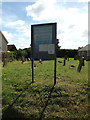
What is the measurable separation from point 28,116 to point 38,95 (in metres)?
1.18

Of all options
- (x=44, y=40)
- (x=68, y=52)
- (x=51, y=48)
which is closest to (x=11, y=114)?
(x=51, y=48)

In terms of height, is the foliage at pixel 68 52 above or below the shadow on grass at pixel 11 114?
above

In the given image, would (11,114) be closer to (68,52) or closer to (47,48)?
(47,48)

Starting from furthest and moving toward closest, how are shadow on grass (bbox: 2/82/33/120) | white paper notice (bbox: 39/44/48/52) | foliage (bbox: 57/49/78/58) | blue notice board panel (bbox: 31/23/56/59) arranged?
foliage (bbox: 57/49/78/58)
white paper notice (bbox: 39/44/48/52)
blue notice board panel (bbox: 31/23/56/59)
shadow on grass (bbox: 2/82/33/120)

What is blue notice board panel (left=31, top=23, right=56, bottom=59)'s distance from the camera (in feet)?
16.8

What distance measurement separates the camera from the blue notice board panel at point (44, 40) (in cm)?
512

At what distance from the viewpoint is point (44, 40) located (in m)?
5.27

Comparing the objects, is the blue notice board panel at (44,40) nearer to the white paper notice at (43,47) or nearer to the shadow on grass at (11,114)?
the white paper notice at (43,47)

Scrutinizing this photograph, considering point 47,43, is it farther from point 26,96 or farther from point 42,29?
point 26,96

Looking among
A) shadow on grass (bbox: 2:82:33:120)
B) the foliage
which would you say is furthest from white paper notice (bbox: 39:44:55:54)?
the foliage

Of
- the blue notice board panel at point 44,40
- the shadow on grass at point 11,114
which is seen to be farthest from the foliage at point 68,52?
the shadow on grass at point 11,114

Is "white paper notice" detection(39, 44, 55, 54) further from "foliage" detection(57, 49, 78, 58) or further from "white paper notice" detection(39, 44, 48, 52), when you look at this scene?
"foliage" detection(57, 49, 78, 58)

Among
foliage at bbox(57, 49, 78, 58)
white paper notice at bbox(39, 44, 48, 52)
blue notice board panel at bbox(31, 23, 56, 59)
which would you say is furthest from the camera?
foliage at bbox(57, 49, 78, 58)

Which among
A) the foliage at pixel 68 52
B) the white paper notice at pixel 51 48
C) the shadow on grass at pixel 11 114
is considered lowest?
the shadow on grass at pixel 11 114
